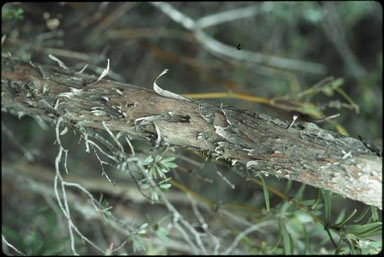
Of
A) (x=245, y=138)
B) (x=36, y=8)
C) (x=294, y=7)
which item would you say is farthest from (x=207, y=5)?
(x=245, y=138)

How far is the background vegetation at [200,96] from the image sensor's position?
112 centimetres

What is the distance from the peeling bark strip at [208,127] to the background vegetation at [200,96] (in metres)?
0.12

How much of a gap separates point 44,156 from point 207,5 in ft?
4.12

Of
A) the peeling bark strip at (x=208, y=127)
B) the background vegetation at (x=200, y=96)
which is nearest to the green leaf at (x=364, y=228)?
the background vegetation at (x=200, y=96)

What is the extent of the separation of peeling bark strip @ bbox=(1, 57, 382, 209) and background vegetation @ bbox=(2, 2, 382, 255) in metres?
0.12

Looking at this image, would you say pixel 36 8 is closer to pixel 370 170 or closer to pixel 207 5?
pixel 207 5

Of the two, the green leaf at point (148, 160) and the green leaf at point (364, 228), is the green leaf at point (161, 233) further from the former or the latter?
the green leaf at point (364, 228)

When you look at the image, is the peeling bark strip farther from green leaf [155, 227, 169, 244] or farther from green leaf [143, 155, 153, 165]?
green leaf [155, 227, 169, 244]

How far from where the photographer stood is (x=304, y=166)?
25.6 inches

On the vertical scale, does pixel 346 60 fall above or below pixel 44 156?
above

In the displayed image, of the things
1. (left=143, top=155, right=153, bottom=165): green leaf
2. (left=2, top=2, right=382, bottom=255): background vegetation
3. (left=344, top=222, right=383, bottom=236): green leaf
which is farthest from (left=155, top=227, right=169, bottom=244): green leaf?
(left=344, top=222, right=383, bottom=236): green leaf

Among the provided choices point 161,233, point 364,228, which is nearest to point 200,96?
point 161,233

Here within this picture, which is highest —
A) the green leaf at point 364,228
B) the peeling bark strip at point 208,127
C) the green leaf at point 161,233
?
the peeling bark strip at point 208,127

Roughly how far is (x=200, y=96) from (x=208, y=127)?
55cm
